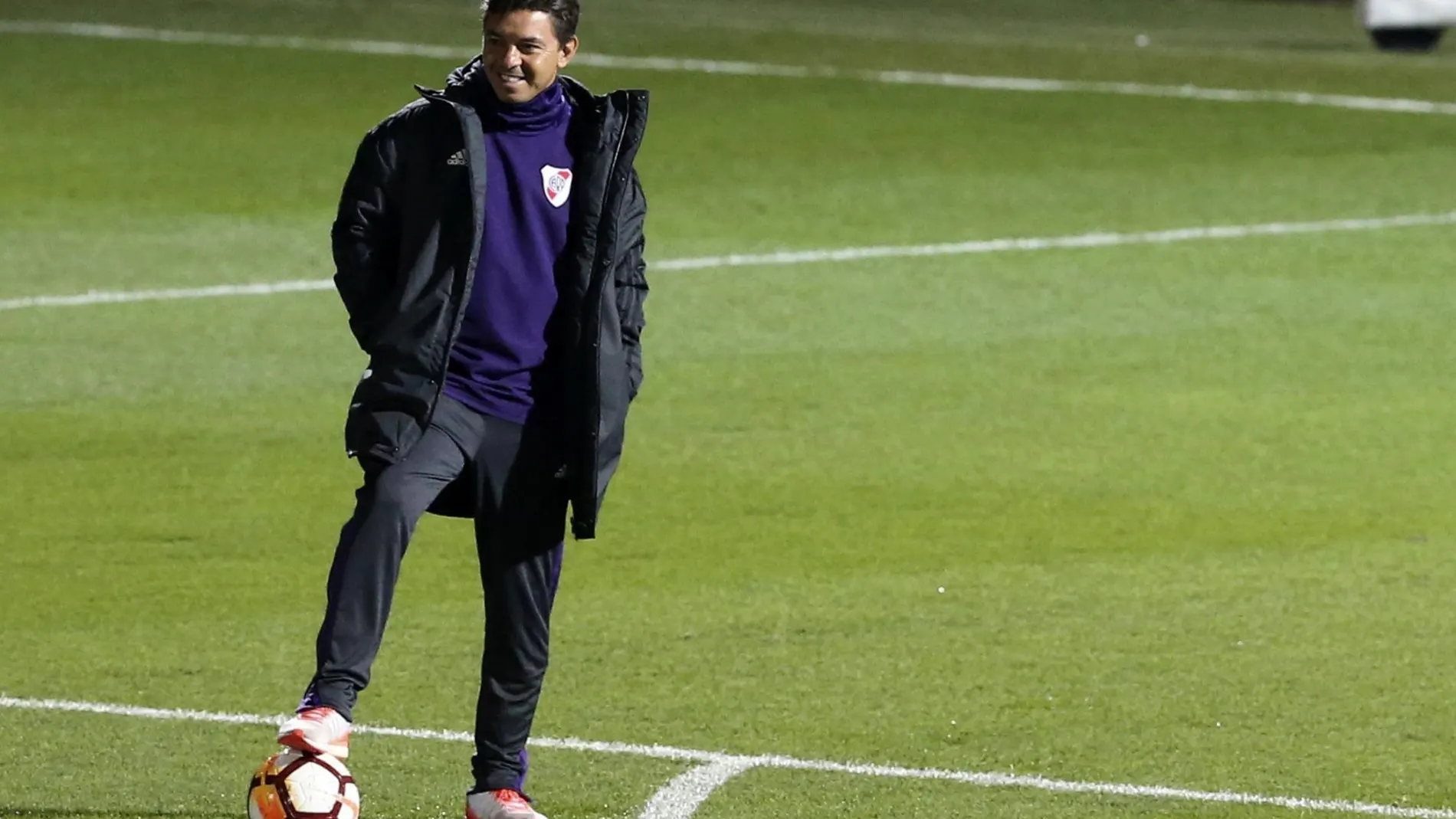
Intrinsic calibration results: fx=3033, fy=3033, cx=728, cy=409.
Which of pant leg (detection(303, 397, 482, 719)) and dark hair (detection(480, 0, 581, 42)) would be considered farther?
dark hair (detection(480, 0, 581, 42))

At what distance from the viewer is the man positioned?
5.92 metres

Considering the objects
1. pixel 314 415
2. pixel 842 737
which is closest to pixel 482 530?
pixel 842 737

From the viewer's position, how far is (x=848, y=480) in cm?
1054

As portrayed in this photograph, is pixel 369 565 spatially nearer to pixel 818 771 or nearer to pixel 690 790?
pixel 690 790

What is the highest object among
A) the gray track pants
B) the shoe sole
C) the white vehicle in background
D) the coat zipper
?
the coat zipper

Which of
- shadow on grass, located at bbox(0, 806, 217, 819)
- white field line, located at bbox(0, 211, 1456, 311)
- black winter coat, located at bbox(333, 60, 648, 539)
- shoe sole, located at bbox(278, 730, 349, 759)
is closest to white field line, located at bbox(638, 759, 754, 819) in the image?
black winter coat, located at bbox(333, 60, 648, 539)

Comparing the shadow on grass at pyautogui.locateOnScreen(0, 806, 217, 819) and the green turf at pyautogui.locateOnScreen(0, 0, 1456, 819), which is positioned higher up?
the shadow on grass at pyautogui.locateOnScreen(0, 806, 217, 819)

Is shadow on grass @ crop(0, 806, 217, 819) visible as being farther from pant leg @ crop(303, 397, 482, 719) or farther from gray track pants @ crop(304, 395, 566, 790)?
pant leg @ crop(303, 397, 482, 719)

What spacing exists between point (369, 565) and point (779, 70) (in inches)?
711

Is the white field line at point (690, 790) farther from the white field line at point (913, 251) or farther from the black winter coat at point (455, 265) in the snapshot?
the white field line at point (913, 251)

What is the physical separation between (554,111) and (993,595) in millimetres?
3272

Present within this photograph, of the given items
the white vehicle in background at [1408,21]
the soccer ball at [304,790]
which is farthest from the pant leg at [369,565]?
the white vehicle in background at [1408,21]

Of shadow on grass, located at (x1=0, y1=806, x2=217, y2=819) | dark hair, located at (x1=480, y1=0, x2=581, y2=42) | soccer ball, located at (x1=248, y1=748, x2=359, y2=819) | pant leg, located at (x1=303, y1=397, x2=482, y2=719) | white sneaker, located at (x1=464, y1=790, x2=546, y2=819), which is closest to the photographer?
soccer ball, located at (x1=248, y1=748, x2=359, y2=819)

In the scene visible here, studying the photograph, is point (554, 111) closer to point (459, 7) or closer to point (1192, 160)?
point (1192, 160)
